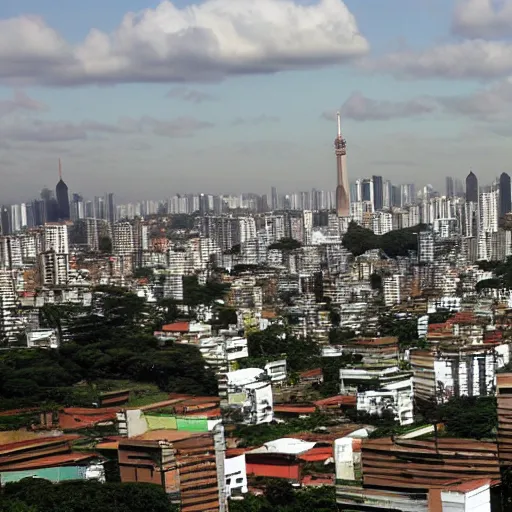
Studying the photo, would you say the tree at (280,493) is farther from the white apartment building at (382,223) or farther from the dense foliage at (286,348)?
the white apartment building at (382,223)

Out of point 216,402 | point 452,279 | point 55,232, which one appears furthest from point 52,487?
point 55,232

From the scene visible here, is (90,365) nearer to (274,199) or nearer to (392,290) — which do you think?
(392,290)

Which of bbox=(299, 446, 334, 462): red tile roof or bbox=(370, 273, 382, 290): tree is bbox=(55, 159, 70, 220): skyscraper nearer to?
bbox=(370, 273, 382, 290): tree

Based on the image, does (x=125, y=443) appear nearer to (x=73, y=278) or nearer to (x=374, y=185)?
(x=73, y=278)

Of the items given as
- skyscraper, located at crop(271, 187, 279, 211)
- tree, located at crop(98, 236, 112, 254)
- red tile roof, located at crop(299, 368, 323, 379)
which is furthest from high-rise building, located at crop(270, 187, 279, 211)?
red tile roof, located at crop(299, 368, 323, 379)

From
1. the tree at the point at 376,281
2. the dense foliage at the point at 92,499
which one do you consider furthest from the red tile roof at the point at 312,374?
the tree at the point at 376,281
